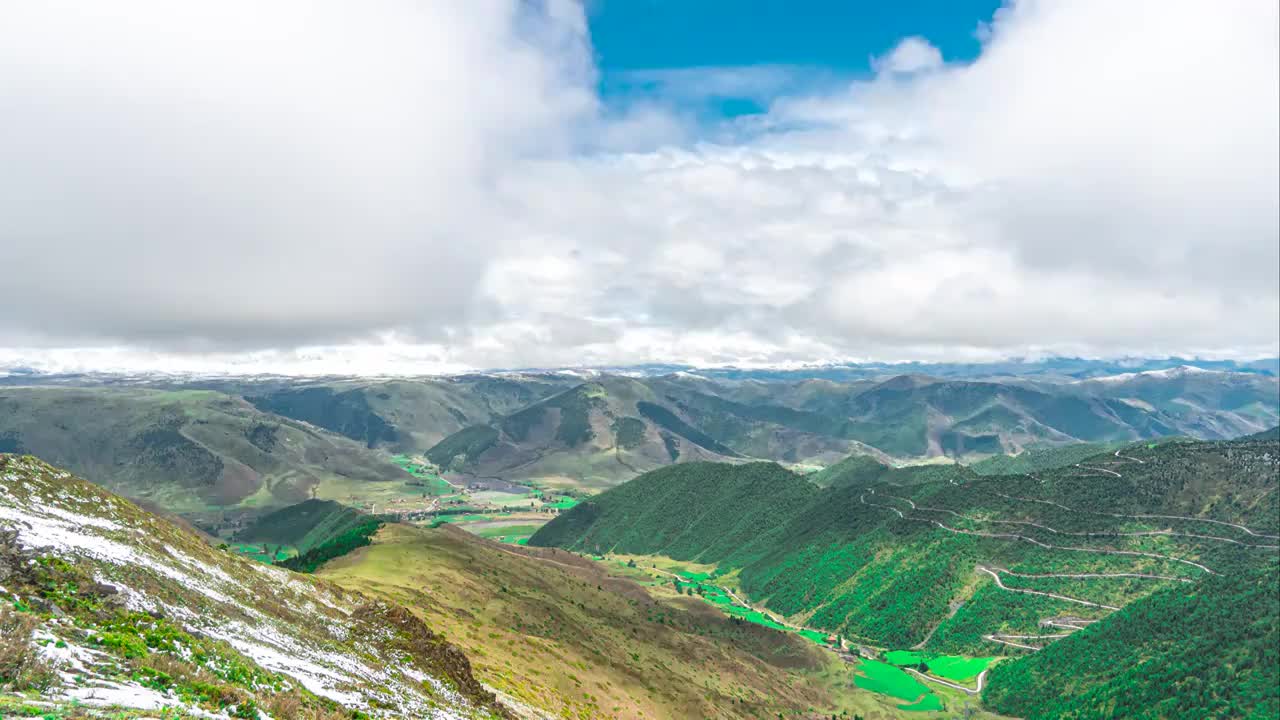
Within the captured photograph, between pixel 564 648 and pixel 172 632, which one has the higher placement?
pixel 172 632

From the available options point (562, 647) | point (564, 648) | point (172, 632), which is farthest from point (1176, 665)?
point (172, 632)

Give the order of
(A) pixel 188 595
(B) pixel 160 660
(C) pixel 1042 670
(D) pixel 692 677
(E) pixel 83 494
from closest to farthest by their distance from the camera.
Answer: (B) pixel 160 660 < (A) pixel 188 595 < (E) pixel 83 494 < (D) pixel 692 677 < (C) pixel 1042 670

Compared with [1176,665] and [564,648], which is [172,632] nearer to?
[564,648]

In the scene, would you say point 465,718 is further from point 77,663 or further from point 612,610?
point 612,610

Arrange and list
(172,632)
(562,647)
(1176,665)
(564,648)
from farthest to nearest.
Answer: (1176,665)
(562,647)
(564,648)
(172,632)

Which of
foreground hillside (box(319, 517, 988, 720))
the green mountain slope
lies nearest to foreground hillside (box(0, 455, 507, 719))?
foreground hillside (box(319, 517, 988, 720))

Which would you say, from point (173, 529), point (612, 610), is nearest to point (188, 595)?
point (173, 529)

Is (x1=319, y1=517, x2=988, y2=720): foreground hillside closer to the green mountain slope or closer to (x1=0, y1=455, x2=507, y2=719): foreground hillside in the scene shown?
(x1=0, y1=455, x2=507, y2=719): foreground hillside

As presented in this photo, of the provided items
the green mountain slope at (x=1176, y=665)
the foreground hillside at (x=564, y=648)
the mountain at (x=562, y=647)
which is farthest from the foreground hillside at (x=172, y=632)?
the green mountain slope at (x=1176, y=665)
